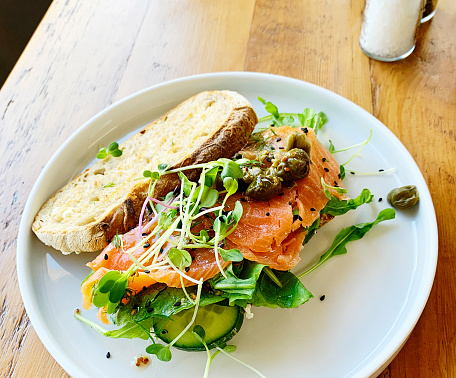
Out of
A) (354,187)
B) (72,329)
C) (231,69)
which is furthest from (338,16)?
(72,329)

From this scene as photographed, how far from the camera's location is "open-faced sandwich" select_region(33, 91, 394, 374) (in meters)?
1.63

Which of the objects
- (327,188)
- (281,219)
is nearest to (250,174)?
(281,219)

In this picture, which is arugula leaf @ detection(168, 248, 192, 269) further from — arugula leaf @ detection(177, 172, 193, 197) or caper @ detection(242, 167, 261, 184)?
caper @ detection(242, 167, 261, 184)

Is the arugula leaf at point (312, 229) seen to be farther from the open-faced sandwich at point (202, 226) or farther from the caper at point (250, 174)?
the caper at point (250, 174)

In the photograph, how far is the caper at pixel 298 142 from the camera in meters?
1.91

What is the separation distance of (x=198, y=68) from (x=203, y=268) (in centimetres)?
155

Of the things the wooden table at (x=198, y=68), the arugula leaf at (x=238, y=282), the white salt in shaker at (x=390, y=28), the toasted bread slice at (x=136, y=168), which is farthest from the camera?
the white salt in shaker at (x=390, y=28)

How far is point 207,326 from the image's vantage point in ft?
5.40

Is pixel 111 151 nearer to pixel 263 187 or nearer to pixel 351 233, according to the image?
pixel 263 187

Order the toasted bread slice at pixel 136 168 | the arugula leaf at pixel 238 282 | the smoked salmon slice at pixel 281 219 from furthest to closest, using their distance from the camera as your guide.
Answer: the toasted bread slice at pixel 136 168, the smoked salmon slice at pixel 281 219, the arugula leaf at pixel 238 282

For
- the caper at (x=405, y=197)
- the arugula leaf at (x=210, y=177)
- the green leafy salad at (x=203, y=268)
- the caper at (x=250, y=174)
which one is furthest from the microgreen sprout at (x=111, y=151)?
the caper at (x=405, y=197)

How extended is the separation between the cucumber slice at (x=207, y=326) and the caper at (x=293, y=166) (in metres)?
0.54

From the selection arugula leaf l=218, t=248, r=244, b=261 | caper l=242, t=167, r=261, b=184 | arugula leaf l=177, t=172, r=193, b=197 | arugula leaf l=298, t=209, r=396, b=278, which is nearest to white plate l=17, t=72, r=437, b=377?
arugula leaf l=298, t=209, r=396, b=278

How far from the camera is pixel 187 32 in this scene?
9.94 feet
